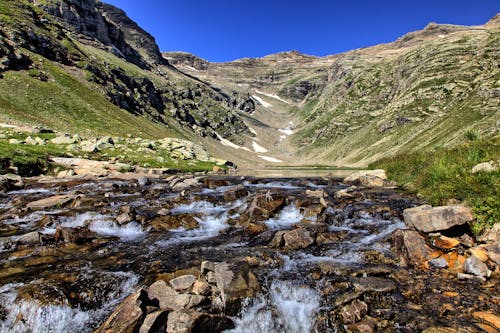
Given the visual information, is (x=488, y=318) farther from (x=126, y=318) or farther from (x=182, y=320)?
(x=126, y=318)

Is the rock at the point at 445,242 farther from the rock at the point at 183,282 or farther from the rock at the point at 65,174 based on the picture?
the rock at the point at 65,174

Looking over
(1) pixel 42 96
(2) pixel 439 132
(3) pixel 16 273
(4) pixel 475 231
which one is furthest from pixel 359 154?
(3) pixel 16 273

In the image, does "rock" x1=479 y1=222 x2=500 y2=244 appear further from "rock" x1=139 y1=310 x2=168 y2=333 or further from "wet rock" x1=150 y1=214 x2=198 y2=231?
"wet rock" x1=150 y1=214 x2=198 y2=231

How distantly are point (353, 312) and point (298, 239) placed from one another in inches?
204

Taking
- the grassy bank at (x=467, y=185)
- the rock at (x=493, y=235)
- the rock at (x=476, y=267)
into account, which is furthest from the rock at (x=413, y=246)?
the grassy bank at (x=467, y=185)

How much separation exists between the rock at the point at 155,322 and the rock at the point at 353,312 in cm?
476

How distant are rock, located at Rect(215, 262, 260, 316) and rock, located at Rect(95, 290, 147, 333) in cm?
225

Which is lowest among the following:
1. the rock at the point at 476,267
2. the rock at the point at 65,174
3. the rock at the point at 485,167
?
the rock at the point at 65,174

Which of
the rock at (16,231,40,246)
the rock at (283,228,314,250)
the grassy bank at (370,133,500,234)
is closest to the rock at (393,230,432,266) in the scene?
the grassy bank at (370,133,500,234)

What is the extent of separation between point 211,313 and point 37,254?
27.3ft

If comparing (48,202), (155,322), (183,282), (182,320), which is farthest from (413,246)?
(48,202)

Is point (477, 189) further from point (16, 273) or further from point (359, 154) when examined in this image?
point (359, 154)

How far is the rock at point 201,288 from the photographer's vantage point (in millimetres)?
8775

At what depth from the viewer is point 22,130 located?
1907 inches
